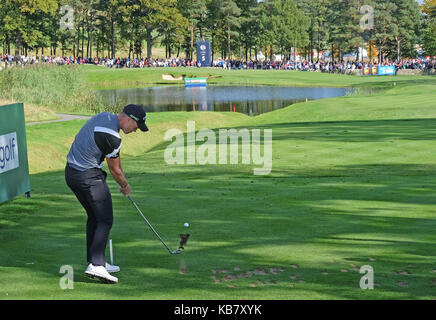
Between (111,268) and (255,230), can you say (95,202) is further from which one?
(255,230)

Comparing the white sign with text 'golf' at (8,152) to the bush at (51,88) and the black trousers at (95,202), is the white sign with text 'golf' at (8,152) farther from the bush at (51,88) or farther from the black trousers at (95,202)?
the bush at (51,88)

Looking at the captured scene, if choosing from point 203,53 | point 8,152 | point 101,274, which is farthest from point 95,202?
point 203,53

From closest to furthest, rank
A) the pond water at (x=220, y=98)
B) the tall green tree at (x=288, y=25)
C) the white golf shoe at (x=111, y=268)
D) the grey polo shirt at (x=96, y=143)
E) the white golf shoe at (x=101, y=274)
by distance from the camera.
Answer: the grey polo shirt at (x=96, y=143) → the white golf shoe at (x=101, y=274) → the white golf shoe at (x=111, y=268) → the pond water at (x=220, y=98) → the tall green tree at (x=288, y=25)

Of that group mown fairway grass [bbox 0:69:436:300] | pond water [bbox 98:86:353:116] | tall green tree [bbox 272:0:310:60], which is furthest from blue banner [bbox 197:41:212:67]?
mown fairway grass [bbox 0:69:436:300]

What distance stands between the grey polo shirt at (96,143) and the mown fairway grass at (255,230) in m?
1.61

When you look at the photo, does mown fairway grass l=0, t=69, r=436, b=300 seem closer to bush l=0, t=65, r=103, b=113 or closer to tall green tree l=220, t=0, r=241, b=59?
bush l=0, t=65, r=103, b=113

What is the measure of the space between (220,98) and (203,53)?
154 feet

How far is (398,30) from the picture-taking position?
431ft

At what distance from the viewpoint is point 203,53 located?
378ft

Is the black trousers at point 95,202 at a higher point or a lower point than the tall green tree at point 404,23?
lower

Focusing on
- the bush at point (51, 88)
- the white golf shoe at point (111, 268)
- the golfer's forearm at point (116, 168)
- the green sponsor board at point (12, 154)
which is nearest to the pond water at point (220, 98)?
the bush at point (51, 88)

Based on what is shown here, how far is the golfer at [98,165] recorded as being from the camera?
8625 mm
